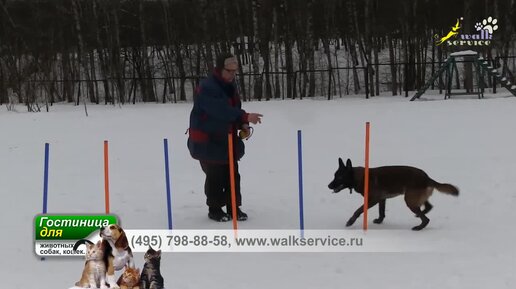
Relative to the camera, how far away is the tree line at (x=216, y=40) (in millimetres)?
28062

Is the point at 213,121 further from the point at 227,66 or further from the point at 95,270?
the point at 95,270

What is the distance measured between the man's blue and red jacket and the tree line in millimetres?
21216

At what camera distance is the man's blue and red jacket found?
17.9 ft

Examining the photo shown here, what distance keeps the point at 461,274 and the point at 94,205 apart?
4270 mm

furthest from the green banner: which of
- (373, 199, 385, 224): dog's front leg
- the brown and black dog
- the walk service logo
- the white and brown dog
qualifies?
the walk service logo

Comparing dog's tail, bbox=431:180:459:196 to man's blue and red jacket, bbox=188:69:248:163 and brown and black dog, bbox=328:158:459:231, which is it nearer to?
brown and black dog, bbox=328:158:459:231

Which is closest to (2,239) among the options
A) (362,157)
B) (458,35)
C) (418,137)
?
(362,157)

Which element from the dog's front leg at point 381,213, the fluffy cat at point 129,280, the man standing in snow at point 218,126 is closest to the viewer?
the fluffy cat at point 129,280

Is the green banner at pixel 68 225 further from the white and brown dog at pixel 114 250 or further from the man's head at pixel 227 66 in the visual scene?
the man's head at pixel 227 66

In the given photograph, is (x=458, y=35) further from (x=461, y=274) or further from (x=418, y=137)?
(x=461, y=274)

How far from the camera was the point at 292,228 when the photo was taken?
5.56m

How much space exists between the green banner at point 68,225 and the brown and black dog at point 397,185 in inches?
88.3

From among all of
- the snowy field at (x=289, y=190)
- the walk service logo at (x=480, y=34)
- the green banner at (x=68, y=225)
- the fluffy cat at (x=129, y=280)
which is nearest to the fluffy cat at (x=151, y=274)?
the fluffy cat at (x=129, y=280)

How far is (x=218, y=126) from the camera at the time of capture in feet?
18.3
